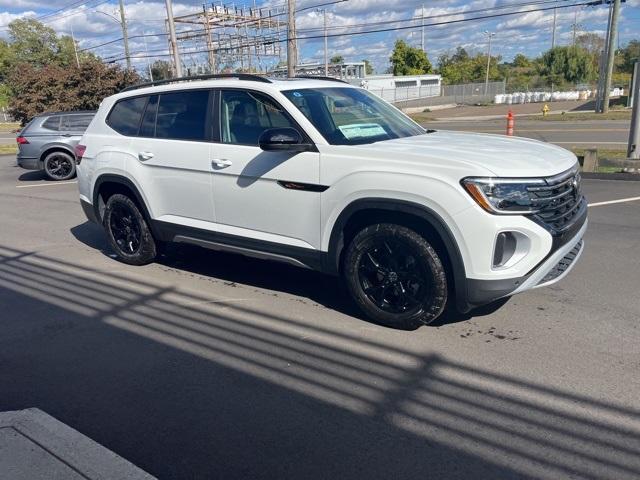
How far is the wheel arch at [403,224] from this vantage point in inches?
152

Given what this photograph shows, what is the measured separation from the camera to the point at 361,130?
4.77m

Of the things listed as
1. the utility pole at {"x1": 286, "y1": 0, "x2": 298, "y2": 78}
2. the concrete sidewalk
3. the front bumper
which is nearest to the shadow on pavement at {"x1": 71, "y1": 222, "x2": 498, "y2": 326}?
the front bumper

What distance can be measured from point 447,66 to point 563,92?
3658 centimetres

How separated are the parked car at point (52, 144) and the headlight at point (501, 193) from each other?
42.4ft

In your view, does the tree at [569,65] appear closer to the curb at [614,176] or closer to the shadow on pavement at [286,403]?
the curb at [614,176]

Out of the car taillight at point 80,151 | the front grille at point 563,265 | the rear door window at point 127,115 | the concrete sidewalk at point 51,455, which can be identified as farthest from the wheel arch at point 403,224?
the car taillight at point 80,151

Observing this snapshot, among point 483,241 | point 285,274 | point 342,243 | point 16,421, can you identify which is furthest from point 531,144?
point 16,421

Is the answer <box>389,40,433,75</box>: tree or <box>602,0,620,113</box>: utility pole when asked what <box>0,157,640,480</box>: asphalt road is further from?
<box>389,40,433,75</box>: tree

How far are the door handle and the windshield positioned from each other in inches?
30.8

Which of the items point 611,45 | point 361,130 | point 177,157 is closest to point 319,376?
point 361,130

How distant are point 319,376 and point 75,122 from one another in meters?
13.5

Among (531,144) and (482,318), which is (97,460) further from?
(531,144)

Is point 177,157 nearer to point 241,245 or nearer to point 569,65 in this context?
point 241,245

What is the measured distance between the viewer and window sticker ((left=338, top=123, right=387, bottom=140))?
4.64 metres
